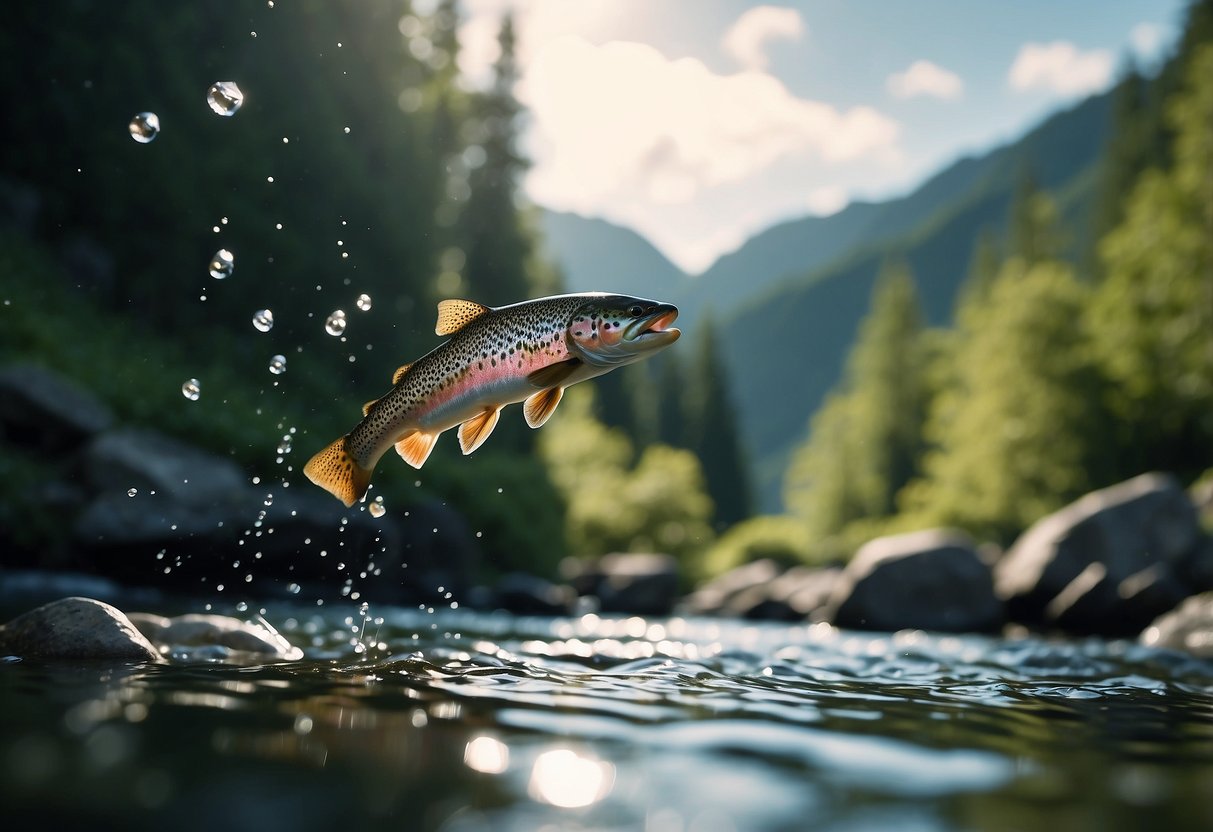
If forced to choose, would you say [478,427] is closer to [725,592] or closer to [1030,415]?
[725,592]

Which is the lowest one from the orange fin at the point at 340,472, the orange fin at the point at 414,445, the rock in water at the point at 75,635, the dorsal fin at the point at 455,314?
the rock in water at the point at 75,635

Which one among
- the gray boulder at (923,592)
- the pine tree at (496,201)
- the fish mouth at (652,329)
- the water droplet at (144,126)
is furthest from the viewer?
the pine tree at (496,201)

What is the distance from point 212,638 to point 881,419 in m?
58.1

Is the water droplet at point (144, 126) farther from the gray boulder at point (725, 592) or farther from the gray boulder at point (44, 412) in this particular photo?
the gray boulder at point (725, 592)

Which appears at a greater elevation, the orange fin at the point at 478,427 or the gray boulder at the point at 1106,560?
the gray boulder at the point at 1106,560

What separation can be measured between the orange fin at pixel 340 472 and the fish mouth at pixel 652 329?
1.83 meters

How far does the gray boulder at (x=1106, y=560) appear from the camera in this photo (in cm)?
1892

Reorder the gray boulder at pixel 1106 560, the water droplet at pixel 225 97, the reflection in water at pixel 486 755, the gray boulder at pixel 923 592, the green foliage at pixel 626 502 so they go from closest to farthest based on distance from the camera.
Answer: the reflection in water at pixel 486 755, the water droplet at pixel 225 97, the gray boulder at pixel 1106 560, the gray boulder at pixel 923 592, the green foliage at pixel 626 502

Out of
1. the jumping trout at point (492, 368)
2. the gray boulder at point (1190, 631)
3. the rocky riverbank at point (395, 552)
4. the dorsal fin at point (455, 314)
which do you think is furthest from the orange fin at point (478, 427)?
the gray boulder at point (1190, 631)

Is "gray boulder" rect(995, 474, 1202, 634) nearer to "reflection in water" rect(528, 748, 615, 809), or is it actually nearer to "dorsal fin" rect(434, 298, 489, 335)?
"dorsal fin" rect(434, 298, 489, 335)

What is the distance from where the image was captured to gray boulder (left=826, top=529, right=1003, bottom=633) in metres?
20.3

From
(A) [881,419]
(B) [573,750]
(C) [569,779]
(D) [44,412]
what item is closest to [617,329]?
(B) [573,750]

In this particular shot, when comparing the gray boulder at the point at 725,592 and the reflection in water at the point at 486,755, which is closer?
the reflection in water at the point at 486,755

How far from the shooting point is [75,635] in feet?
18.4
